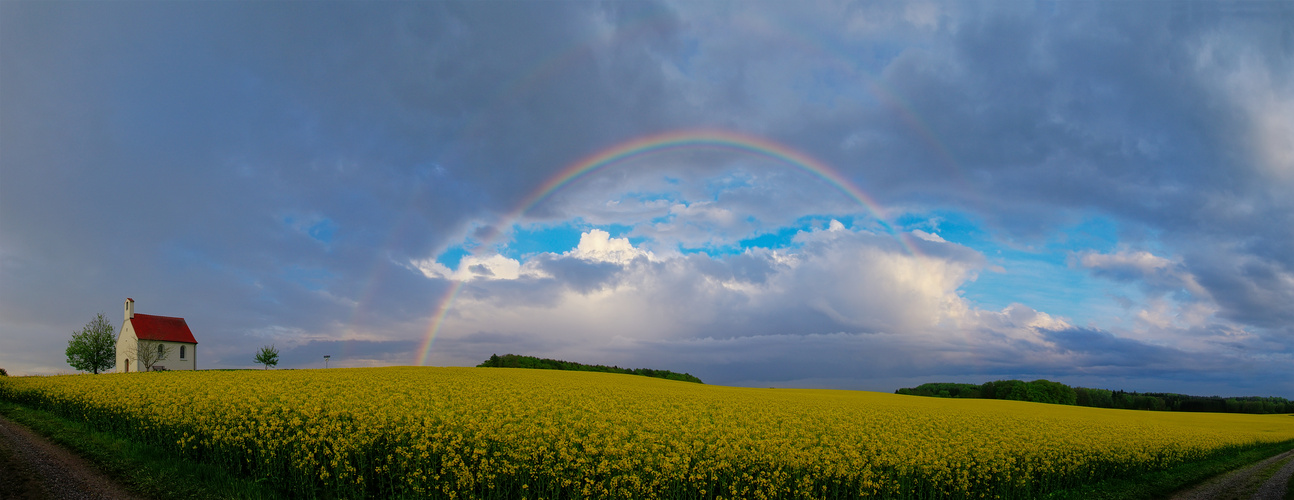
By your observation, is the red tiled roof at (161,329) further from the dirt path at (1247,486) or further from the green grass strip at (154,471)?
the dirt path at (1247,486)

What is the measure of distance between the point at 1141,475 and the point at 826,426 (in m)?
16.7

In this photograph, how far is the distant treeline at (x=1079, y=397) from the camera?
115 meters

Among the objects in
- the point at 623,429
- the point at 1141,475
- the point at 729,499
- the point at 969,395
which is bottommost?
the point at 969,395

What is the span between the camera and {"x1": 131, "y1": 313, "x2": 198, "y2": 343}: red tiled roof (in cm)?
9012

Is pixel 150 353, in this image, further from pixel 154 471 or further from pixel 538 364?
pixel 154 471

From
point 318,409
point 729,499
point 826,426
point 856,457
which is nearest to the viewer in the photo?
point 729,499

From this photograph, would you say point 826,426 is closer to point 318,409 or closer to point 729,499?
point 729,499

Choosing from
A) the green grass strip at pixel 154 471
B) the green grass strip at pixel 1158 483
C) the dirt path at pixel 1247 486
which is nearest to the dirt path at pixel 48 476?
the green grass strip at pixel 154 471

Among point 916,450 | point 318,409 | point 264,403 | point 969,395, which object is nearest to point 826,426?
point 916,450

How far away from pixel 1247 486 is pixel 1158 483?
16.1 feet

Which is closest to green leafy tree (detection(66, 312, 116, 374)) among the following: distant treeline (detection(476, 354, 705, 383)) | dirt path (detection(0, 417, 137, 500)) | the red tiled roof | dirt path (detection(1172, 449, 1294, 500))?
the red tiled roof

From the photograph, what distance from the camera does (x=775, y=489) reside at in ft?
48.5

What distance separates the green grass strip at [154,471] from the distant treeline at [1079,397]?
10652 centimetres

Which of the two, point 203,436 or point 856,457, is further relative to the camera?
point 203,436
